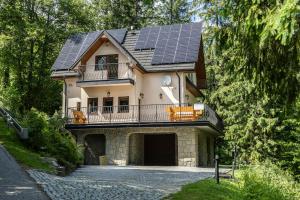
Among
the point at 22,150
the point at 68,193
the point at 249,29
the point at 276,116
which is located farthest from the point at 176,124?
the point at 249,29

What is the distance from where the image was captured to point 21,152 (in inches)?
618

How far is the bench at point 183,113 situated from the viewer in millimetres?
23859

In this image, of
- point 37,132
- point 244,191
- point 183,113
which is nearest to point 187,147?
point 183,113

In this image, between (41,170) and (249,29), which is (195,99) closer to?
(41,170)

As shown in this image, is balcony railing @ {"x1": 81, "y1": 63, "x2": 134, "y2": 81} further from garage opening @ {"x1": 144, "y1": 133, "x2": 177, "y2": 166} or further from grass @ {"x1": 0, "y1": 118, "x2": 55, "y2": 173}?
grass @ {"x1": 0, "y1": 118, "x2": 55, "y2": 173}

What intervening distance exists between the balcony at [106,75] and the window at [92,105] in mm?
1415

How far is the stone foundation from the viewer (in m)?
23.8

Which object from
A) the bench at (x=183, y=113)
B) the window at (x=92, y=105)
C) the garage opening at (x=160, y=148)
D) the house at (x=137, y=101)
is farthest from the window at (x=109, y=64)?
the garage opening at (x=160, y=148)

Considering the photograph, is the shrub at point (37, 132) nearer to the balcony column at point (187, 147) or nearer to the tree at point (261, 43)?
the balcony column at point (187, 147)

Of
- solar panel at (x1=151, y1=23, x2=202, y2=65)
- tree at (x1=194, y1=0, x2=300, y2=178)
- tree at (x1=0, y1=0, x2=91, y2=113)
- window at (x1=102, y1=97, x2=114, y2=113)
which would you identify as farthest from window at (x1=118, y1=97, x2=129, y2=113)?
tree at (x1=194, y1=0, x2=300, y2=178)

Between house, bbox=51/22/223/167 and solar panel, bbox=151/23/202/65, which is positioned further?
solar panel, bbox=151/23/202/65

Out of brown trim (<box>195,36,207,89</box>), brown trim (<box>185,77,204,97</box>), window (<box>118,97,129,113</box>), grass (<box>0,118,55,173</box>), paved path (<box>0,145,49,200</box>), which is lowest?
paved path (<box>0,145,49,200</box>)

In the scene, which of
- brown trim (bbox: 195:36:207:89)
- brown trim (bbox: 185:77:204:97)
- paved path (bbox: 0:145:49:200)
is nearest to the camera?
paved path (bbox: 0:145:49:200)

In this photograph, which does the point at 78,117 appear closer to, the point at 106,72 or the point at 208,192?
the point at 106,72
